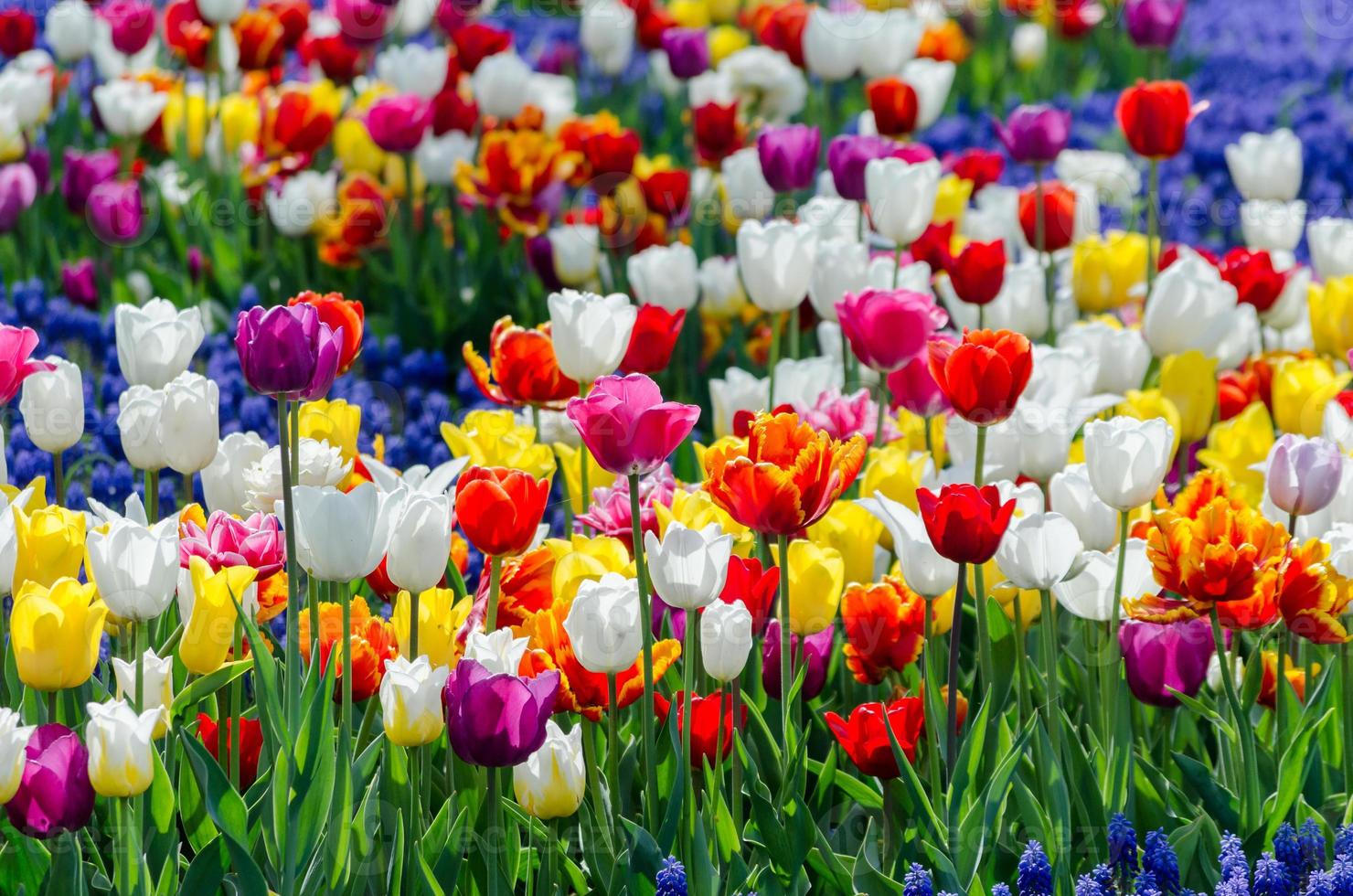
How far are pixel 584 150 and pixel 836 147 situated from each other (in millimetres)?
969

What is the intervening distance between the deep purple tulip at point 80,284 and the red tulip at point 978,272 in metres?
2.33

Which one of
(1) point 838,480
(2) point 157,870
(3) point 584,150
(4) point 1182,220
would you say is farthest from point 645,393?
(4) point 1182,220

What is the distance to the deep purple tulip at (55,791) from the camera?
1.70 meters

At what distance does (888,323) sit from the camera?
8.55 ft

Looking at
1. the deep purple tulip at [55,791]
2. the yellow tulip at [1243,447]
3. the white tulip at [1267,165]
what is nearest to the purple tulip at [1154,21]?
the white tulip at [1267,165]

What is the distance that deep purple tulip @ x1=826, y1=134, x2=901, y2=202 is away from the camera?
3426mm

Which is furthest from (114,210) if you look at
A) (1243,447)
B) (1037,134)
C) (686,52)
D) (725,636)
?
(725,636)

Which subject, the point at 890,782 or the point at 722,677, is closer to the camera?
the point at 722,677

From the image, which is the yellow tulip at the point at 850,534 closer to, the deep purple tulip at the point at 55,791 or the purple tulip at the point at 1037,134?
the deep purple tulip at the point at 55,791

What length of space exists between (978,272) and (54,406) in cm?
161

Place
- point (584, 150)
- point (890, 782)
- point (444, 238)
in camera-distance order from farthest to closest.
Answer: point (444, 238) → point (584, 150) → point (890, 782)

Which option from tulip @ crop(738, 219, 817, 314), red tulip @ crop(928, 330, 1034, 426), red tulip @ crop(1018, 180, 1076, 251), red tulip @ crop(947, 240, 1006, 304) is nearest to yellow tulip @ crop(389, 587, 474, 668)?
red tulip @ crop(928, 330, 1034, 426)

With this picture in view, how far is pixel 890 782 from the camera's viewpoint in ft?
7.02

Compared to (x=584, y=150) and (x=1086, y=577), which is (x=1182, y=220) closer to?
(x=584, y=150)
